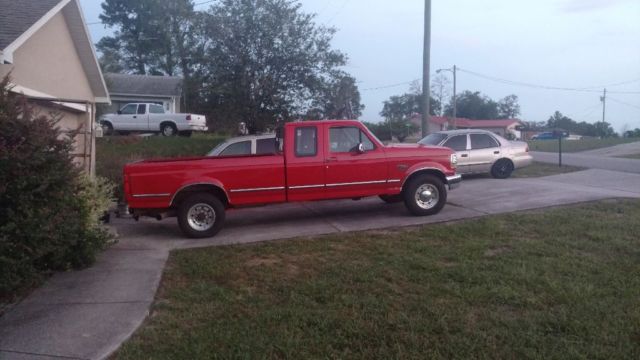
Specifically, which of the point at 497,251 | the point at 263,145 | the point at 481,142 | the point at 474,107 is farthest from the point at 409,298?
the point at 474,107

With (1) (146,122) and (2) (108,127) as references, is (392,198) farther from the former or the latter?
(2) (108,127)

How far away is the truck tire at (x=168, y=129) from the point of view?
1035 inches

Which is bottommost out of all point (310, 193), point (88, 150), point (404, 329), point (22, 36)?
point (404, 329)

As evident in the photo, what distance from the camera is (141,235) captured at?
9.69 metres

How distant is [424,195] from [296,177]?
2.25 meters

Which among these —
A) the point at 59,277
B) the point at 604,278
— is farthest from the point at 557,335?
the point at 59,277

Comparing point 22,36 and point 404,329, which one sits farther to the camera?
point 22,36

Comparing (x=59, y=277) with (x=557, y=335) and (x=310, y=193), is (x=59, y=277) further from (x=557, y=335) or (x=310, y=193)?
(x=557, y=335)

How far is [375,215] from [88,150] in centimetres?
517

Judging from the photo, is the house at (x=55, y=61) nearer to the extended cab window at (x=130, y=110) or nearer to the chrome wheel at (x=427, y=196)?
the chrome wheel at (x=427, y=196)

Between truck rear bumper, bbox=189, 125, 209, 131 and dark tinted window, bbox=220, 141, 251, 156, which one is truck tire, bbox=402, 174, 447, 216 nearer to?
dark tinted window, bbox=220, 141, 251, 156

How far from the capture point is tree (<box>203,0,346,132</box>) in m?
17.7

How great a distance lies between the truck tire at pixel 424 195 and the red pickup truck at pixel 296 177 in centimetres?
2

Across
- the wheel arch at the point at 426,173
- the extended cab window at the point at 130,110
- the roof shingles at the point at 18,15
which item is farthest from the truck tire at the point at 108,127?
the wheel arch at the point at 426,173
